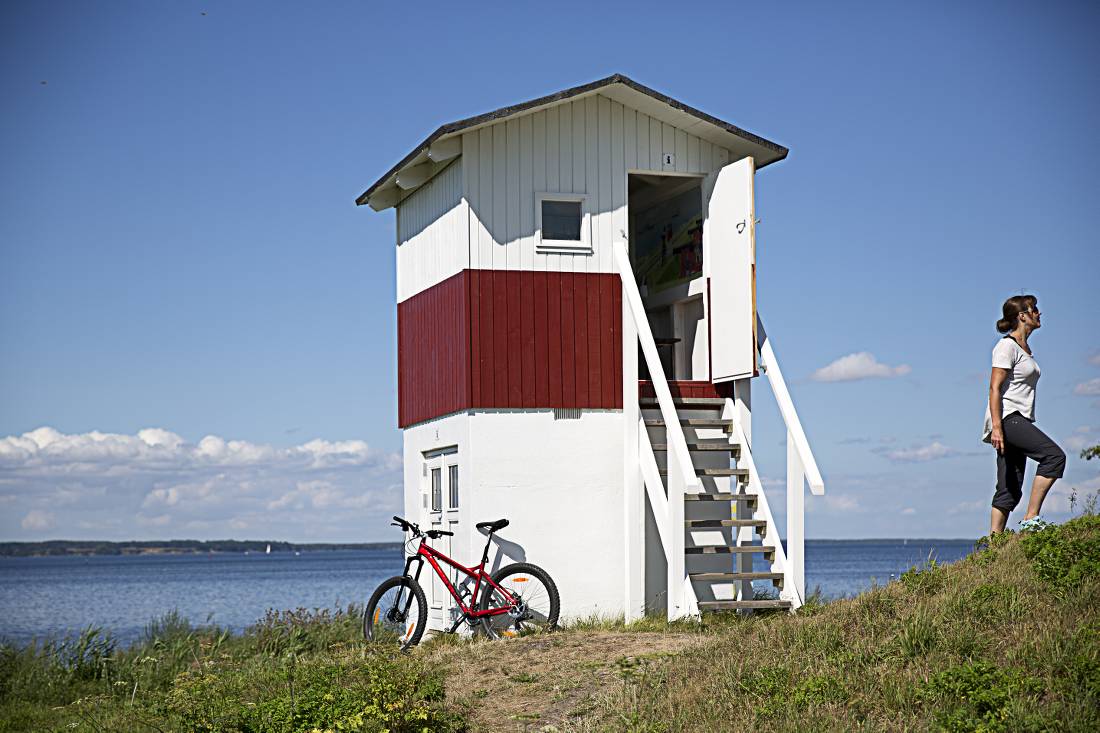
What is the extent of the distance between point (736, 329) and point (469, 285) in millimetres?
2952

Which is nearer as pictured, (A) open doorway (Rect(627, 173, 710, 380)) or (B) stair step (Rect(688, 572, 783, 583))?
(B) stair step (Rect(688, 572, 783, 583))

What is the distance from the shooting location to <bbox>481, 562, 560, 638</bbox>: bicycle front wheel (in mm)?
13766

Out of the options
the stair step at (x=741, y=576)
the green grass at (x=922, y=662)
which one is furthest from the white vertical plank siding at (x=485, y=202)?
the green grass at (x=922, y=662)

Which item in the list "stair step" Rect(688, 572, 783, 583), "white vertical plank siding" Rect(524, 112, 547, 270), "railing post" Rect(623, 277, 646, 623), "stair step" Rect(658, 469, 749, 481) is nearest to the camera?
"stair step" Rect(688, 572, 783, 583)

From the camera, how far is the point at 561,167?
15.0m

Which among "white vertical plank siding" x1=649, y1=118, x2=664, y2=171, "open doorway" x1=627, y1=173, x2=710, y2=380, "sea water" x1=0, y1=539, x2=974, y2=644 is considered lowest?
"sea water" x1=0, y1=539, x2=974, y2=644

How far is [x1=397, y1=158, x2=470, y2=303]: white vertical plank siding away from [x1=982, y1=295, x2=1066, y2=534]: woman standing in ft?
19.0

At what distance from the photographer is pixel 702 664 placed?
10.1m

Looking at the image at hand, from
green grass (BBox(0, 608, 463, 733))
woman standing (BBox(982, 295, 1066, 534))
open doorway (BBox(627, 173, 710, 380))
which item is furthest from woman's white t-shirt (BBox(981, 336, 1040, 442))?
green grass (BBox(0, 608, 463, 733))

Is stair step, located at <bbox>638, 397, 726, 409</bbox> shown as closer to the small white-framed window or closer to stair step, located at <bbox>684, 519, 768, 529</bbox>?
stair step, located at <bbox>684, 519, 768, 529</bbox>

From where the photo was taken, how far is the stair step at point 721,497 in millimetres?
13359

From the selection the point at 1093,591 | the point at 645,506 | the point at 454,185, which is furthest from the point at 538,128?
the point at 1093,591

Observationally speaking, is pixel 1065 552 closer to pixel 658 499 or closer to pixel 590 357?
pixel 658 499

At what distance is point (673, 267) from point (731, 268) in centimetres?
184
